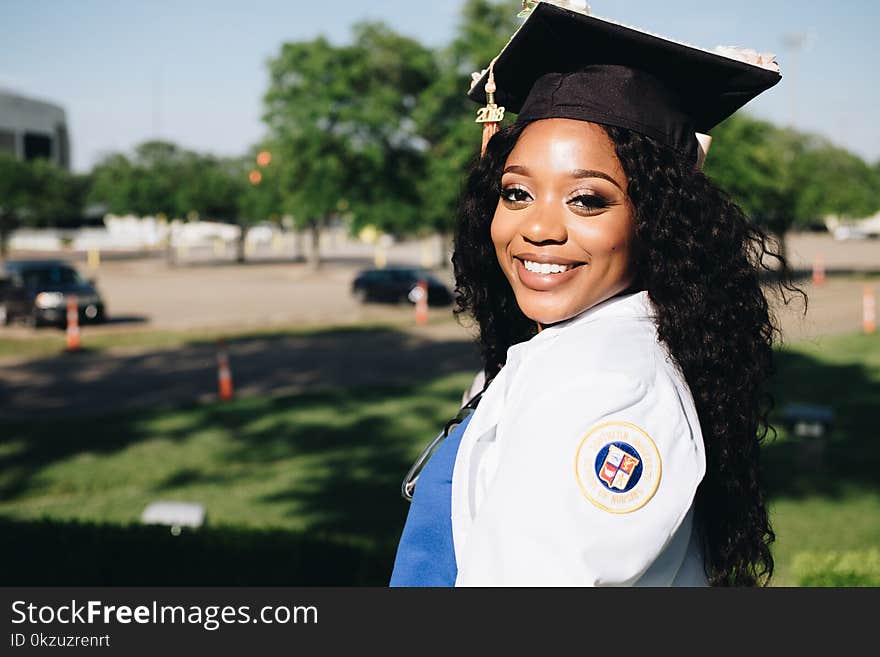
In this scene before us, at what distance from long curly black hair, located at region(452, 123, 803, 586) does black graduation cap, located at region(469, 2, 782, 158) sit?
0.06 metres

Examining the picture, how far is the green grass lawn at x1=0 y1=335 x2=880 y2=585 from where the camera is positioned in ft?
21.0

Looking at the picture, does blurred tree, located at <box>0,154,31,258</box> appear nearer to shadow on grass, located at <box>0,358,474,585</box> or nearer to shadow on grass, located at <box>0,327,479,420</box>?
shadow on grass, located at <box>0,327,479,420</box>

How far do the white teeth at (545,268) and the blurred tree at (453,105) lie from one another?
71.6 feet

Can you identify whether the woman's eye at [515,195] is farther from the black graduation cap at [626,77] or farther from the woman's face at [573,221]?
the black graduation cap at [626,77]

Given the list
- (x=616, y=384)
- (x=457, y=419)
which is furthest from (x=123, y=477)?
(x=616, y=384)

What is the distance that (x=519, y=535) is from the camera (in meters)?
1.22

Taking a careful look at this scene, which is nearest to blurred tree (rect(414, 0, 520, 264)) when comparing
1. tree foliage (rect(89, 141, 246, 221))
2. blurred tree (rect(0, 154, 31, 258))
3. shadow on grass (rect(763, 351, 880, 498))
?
shadow on grass (rect(763, 351, 880, 498))

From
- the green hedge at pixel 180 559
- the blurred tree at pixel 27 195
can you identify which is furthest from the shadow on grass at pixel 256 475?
the blurred tree at pixel 27 195

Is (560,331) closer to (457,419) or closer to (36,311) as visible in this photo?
(457,419)

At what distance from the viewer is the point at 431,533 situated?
4.83ft

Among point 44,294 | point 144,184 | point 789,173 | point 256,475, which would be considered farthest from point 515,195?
point 144,184

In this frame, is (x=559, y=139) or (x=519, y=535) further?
(x=559, y=139)

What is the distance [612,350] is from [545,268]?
29 cm

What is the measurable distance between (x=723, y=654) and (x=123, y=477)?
Result: 22.7 ft
